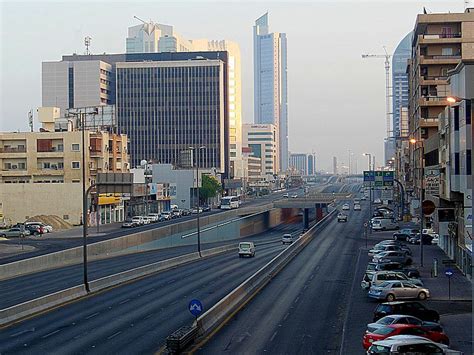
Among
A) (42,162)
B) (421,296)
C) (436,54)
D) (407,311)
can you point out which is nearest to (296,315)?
(407,311)

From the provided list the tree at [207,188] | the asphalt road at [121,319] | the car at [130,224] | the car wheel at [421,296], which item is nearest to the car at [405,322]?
the asphalt road at [121,319]

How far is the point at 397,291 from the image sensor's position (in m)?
39.6

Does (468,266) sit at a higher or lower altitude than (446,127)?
lower

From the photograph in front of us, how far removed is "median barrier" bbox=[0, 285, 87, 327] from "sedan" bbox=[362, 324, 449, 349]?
15.5 meters

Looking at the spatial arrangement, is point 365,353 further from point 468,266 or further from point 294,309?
point 468,266

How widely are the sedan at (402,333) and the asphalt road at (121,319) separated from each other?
7.58 metres

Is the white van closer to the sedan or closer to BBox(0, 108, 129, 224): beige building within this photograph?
BBox(0, 108, 129, 224): beige building

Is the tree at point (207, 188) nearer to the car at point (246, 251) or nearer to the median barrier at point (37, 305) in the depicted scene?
the car at point (246, 251)

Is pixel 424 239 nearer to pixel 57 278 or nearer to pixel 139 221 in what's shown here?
pixel 139 221

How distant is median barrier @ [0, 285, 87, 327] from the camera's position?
3259 centimetres

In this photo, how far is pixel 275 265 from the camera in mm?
56250

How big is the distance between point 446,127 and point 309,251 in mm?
26196

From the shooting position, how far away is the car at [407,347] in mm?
23250

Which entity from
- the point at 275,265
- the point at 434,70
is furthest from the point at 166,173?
the point at 275,265
